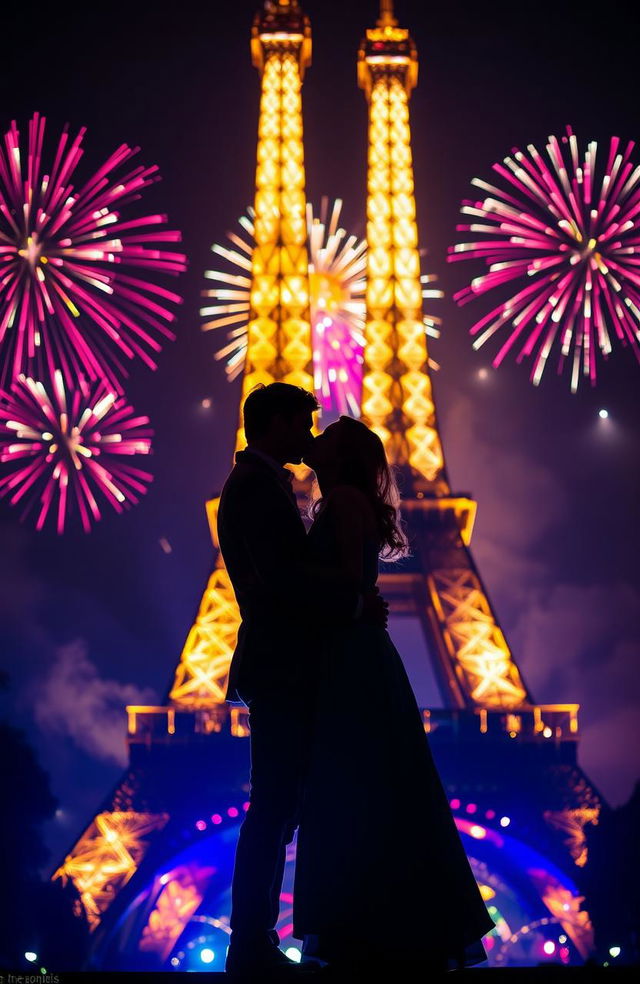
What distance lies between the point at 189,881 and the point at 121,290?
37.8 feet

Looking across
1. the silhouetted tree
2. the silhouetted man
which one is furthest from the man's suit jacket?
the silhouetted tree

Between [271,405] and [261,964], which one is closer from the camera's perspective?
[261,964]

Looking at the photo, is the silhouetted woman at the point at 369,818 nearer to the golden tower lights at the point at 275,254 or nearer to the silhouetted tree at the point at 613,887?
the silhouetted tree at the point at 613,887

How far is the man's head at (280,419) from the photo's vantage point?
3727 mm

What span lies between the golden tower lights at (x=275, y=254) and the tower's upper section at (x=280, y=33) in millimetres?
24

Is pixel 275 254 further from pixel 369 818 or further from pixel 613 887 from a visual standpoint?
pixel 369 818

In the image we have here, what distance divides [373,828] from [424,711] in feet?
60.1

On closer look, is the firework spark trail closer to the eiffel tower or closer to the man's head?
the eiffel tower

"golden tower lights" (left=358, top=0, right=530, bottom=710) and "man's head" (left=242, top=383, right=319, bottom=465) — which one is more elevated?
"golden tower lights" (left=358, top=0, right=530, bottom=710)

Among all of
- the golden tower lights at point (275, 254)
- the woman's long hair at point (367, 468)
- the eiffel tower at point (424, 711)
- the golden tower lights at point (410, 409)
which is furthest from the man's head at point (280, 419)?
the golden tower lights at point (410, 409)

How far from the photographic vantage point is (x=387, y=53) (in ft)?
85.5

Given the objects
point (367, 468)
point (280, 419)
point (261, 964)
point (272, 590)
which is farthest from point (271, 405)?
point (261, 964)

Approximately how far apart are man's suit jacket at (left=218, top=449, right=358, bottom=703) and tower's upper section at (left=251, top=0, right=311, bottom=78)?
2441 cm

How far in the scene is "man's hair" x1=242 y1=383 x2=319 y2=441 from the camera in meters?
3.72
